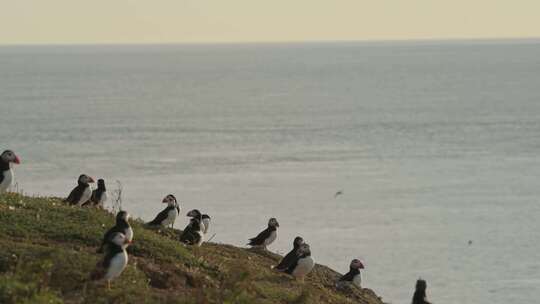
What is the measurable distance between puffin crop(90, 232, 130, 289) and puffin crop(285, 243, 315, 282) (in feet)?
24.6

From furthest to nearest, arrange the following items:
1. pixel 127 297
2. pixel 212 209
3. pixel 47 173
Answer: pixel 47 173, pixel 212 209, pixel 127 297

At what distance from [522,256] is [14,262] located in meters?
47.3

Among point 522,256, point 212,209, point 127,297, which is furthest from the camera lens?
point 212,209

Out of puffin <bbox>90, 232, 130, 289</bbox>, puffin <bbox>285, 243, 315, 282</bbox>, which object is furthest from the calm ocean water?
puffin <bbox>90, 232, 130, 289</bbox>

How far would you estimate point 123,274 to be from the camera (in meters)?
20.8

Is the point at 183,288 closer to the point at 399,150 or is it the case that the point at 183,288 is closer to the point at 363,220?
the point at 363,220

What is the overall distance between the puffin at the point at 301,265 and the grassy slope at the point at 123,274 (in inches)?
11.6

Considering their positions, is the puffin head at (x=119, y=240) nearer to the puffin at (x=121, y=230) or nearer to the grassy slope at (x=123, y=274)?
the grassy slope at (x=123, y=274)

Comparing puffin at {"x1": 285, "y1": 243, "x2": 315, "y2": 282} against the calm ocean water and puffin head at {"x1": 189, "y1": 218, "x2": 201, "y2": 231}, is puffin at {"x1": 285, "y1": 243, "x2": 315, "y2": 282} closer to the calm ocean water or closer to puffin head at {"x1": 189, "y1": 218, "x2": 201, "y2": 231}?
puffin head at {"x1": 189, "y1": 218, "x2": 201, "y2": 231}

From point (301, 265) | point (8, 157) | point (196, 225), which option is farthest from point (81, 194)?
point (301, 265)

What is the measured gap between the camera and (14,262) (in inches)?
804

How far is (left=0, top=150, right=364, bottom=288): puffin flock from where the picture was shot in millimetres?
19062

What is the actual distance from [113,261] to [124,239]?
17.6 inches

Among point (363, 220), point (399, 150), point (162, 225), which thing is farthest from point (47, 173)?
point (162, 225)
